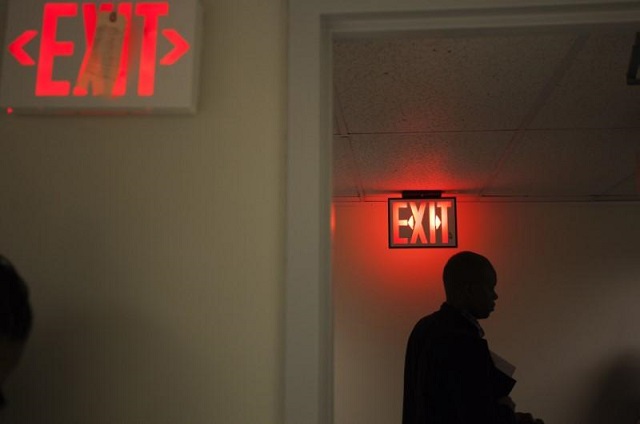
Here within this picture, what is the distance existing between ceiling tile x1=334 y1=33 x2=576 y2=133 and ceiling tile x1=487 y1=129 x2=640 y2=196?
1.21 feet

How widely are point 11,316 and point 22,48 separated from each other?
674 mm

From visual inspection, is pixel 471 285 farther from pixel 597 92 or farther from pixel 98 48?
pixel 98 48

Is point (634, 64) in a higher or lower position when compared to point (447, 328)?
higher

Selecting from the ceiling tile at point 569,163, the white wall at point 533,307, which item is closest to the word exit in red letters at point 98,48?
the ceiling tile at point 569,163

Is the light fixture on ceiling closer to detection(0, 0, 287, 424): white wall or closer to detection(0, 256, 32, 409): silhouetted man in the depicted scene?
detection(0, 0, 287, 424): white wall

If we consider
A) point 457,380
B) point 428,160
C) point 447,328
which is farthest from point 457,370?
point 428,160

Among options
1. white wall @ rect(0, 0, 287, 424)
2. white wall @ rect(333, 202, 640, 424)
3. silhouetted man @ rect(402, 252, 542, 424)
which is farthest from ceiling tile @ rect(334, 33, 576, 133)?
white wall @ rect(333, 202, 640, 424)

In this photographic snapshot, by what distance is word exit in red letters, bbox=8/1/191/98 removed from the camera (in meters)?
1.15

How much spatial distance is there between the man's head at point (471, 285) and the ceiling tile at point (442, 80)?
2.03 feet

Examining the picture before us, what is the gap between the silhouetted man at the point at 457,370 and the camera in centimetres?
176

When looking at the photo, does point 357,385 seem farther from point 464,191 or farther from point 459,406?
point 459,406

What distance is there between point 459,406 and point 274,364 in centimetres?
90

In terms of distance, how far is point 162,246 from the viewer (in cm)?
115

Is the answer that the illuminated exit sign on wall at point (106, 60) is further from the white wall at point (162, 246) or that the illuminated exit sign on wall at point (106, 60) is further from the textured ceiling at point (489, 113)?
the textured ceiling at point (489, 113)
